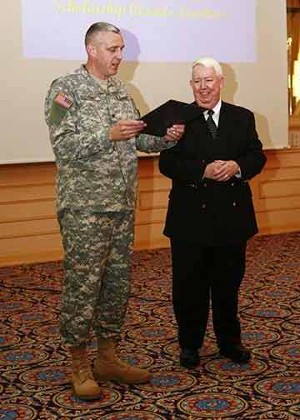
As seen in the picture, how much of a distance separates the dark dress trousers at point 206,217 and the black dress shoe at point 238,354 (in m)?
0.14

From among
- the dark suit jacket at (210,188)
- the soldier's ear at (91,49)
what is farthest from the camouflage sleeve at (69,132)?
the dark suit jacket at (210,188)

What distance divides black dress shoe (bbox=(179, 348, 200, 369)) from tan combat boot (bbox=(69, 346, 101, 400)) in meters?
0.52

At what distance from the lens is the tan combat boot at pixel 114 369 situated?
3.18 m

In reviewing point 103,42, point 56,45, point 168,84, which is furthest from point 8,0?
point 103,42

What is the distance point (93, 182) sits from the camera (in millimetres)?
2924

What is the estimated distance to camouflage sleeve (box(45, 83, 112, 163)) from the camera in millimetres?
2836

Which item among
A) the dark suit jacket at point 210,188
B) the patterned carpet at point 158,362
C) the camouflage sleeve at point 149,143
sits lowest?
the patterned carpet at point 158,362

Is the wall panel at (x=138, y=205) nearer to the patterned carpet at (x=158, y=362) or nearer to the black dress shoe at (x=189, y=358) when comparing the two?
the patterned carpet at (x=158, y=362)

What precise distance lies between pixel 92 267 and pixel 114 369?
0.52 metres

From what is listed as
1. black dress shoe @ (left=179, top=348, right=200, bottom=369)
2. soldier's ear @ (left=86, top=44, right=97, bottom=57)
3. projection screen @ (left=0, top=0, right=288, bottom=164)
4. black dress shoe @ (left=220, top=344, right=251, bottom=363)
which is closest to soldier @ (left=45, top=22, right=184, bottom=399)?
soldier's ear @ (left=86, top=44, right=97, bottom=57)

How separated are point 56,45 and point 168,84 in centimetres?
104

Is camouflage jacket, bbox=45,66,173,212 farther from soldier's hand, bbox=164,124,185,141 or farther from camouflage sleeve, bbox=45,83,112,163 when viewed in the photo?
soldier's hand, bbox=164,124,185,141

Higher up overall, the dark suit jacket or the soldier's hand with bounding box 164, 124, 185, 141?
the soldier's hand with bounding box 164, 124, 185, 141

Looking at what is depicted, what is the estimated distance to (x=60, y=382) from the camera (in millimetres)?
3252
